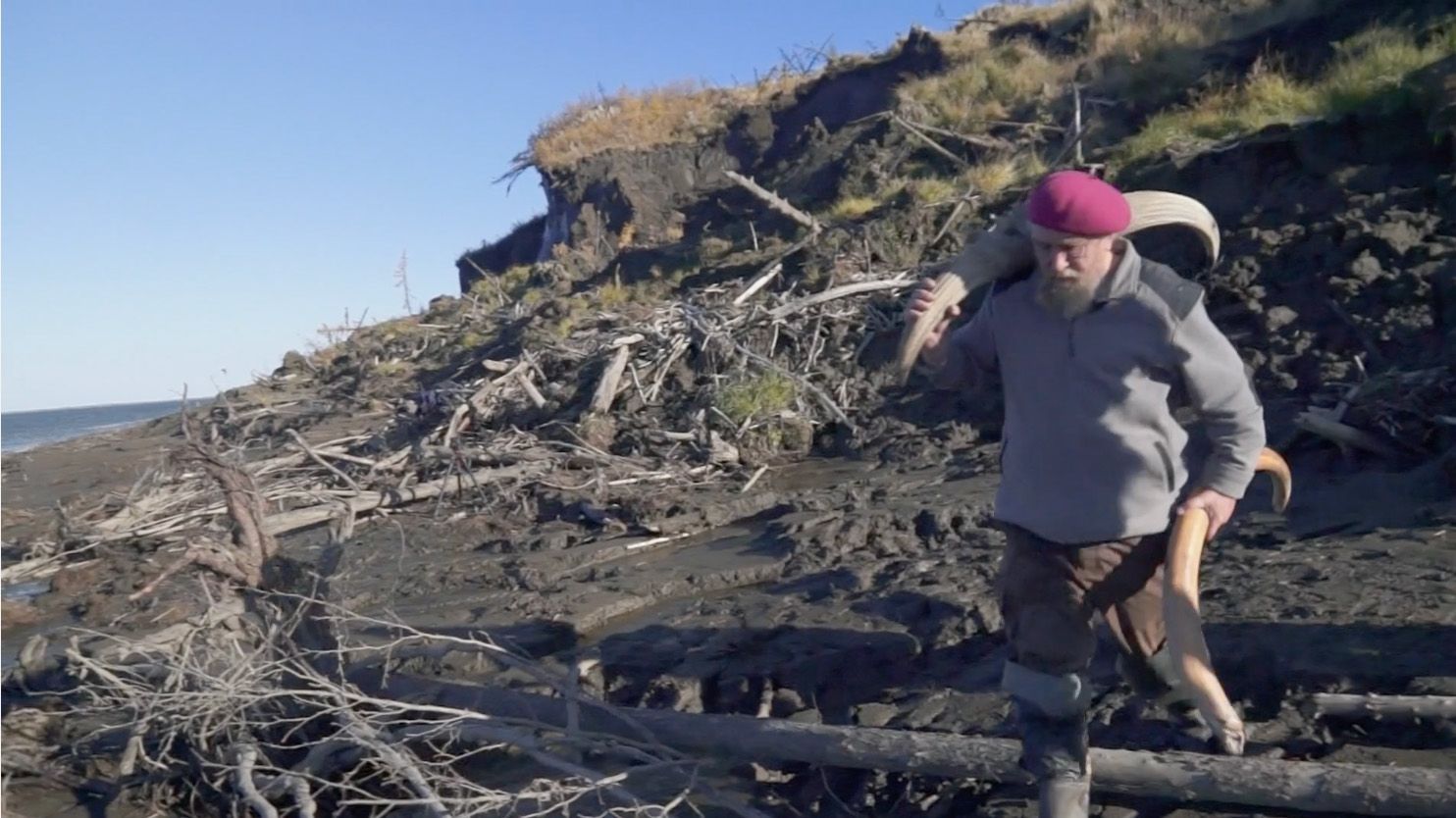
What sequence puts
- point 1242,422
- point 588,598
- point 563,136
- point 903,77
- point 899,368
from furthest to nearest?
point 563,136 < point 903,77 < point 588,598 < point 899,368 < point 1242,422

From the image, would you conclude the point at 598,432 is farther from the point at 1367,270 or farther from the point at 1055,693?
the point at 1055,693

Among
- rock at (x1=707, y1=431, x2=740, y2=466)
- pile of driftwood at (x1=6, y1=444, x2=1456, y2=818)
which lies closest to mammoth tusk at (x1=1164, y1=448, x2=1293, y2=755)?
pile of driftwood at (x1=6, y1=444, x2=1456, y2=818)

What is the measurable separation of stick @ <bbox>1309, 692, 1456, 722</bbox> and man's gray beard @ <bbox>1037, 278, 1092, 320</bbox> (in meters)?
1.53

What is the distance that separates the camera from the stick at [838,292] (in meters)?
11.4

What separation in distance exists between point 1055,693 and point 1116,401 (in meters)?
0.78

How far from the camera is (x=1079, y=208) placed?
3139 mm

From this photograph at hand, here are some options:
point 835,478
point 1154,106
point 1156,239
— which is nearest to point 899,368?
point 835,478

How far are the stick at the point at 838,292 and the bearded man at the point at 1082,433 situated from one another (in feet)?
25.5

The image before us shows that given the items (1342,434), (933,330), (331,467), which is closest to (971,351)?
(933,330)

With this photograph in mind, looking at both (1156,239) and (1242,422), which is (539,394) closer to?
(1156,239)

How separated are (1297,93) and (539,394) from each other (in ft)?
23.5

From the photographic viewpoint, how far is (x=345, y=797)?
192 inches

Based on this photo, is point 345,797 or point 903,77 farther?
point 903,77

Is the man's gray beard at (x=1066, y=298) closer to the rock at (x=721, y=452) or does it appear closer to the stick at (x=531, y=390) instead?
the rock at (x=721, y=452)
